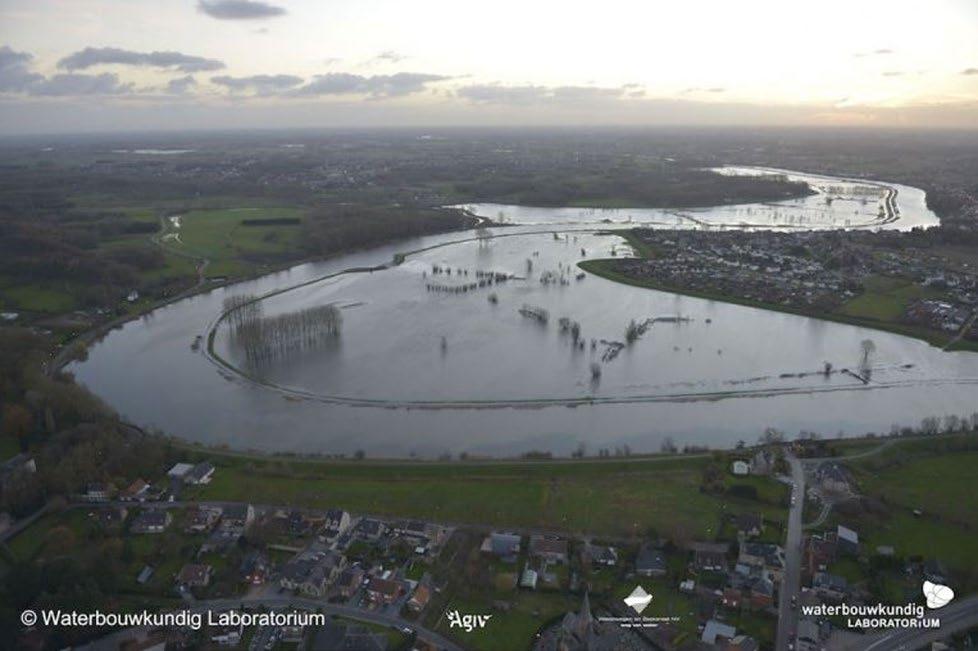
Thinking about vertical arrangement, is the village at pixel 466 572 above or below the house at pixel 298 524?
below

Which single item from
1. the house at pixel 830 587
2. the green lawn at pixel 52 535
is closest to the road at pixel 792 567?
the house at pixel 830 587

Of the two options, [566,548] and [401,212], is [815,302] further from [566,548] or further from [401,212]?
[401,212]

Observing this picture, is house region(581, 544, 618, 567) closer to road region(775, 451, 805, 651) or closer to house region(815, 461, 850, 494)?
road region(775, 451, 805, 651)

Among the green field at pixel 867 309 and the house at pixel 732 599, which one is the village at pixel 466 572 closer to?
the house at pixel 732 599

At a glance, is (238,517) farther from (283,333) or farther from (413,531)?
(283,333)

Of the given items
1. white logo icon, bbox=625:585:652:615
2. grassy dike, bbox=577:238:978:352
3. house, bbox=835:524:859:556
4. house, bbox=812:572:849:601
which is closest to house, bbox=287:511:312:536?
white logo icon, bbox=625:585:652:615

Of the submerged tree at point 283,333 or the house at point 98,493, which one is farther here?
the submerged tree at point 283,333
